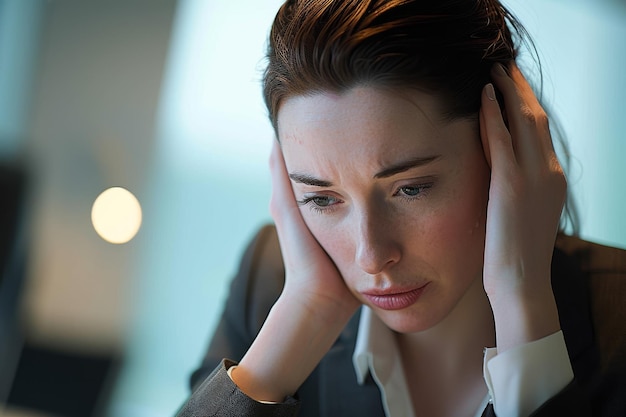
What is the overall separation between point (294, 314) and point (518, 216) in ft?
1.02

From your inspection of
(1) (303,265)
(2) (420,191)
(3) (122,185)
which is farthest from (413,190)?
(3) (122,185)

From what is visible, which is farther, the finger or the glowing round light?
the glowing round light

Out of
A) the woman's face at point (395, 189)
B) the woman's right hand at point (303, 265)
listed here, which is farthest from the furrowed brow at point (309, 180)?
the woman's right hand at point (303, 265)

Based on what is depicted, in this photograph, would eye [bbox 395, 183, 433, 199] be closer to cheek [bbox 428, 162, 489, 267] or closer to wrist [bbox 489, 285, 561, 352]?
cheek [bbox 428, 162, 489, 267]

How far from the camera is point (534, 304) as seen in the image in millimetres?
865

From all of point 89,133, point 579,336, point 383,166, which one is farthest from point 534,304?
point 89,133

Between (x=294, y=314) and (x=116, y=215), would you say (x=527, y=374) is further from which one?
(x=116, y=215)

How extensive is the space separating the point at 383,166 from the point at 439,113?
88 mm

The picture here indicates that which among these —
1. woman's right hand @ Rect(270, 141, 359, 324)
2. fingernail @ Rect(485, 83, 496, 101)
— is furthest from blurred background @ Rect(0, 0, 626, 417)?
fingernail @ Rect(485, 83, 496, 101)

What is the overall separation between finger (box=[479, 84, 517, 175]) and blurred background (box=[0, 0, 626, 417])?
41cm

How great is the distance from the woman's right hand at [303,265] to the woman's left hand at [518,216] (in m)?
0.21

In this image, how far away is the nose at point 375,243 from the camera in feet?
2.84

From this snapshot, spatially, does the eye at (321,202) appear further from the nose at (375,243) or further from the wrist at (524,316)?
the wrist at (524,316)

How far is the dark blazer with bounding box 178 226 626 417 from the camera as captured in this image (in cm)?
90
